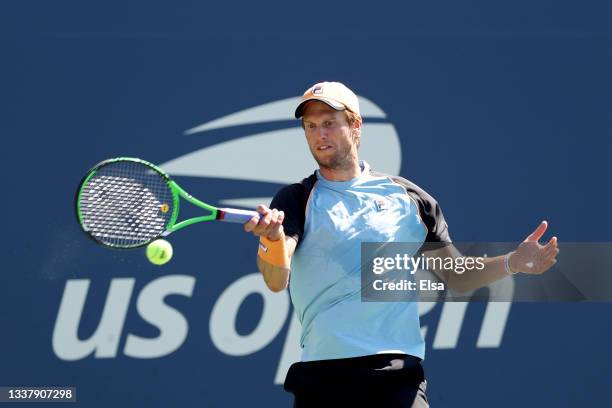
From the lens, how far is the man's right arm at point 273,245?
2986 mm

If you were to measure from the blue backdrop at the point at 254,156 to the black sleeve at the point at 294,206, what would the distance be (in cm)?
141

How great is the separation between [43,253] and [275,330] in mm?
1058

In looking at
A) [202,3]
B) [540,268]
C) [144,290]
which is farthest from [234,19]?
[540,268]

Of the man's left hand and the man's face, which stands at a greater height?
the man's face

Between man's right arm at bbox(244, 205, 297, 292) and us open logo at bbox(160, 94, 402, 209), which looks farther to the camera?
us open logo at bbox(160, 94, 402, 209)

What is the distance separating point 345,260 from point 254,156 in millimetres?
1612

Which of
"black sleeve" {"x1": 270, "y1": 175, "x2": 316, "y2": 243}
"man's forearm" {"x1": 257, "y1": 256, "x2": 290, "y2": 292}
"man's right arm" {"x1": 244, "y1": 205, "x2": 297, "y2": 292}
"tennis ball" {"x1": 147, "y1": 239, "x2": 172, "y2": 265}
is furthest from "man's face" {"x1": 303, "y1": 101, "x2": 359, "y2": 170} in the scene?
"tennis ball" {"x1": 147, "y1": 239, "x2": 172, "y2": 265}

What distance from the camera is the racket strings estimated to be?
3.31 m

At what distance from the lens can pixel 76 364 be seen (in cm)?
467

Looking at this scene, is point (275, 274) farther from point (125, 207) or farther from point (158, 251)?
point (125, 207)

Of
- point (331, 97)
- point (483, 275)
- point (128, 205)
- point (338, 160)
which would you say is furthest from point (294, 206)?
point (483, 275)

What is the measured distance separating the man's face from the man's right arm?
315mm

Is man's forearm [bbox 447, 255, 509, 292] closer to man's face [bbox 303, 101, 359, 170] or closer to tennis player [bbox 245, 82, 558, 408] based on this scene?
tennis player [bbox 245, 82, 558, 408]

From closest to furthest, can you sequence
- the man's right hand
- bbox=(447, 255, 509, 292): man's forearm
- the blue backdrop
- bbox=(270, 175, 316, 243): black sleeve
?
the man's right hand
bbox=(270, 175, 316, 243): black sleeve
bbox=(447, 255, 509, 292): man's forearm
the blue backdrop
